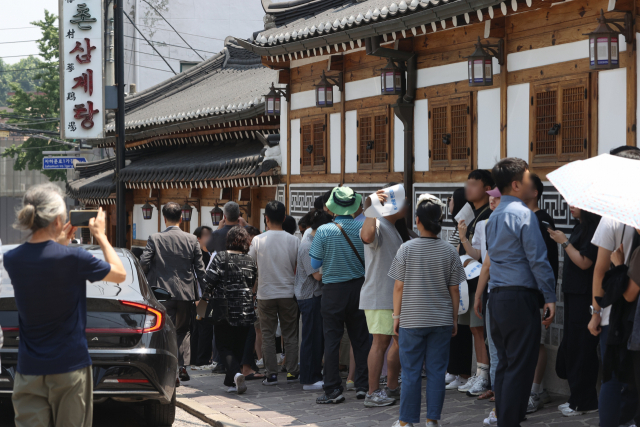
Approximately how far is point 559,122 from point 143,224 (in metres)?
14.4

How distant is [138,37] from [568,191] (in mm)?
29513

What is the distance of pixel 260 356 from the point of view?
10305 millimetres

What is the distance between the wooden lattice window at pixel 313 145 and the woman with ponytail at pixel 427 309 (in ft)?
20.5

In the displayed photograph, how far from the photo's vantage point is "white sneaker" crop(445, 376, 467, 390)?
8227mm

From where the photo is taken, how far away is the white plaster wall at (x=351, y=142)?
464 inches

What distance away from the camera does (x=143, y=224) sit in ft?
67.2

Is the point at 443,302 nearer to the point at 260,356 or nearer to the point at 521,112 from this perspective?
the point at 521,112

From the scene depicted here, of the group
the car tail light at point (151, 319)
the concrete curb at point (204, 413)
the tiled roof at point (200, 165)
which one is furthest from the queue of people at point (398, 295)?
the tiled roof at point (200, 165)

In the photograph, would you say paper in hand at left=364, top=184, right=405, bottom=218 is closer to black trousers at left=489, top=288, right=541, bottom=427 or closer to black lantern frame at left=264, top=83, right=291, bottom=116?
black trousers at left=489, top=288, right=541, bottom=427

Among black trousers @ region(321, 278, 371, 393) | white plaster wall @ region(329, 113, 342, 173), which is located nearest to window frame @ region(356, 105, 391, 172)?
white plaster wall @ region(329, 113, 342, 173)

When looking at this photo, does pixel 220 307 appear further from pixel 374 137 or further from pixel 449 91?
pixel 374 137

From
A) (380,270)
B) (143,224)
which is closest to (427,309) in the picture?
(380,270)

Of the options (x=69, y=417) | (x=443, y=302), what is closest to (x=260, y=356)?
(x=443, y=302)

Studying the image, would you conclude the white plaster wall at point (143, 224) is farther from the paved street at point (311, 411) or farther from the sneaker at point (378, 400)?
the sneaker at point (378, 400)
